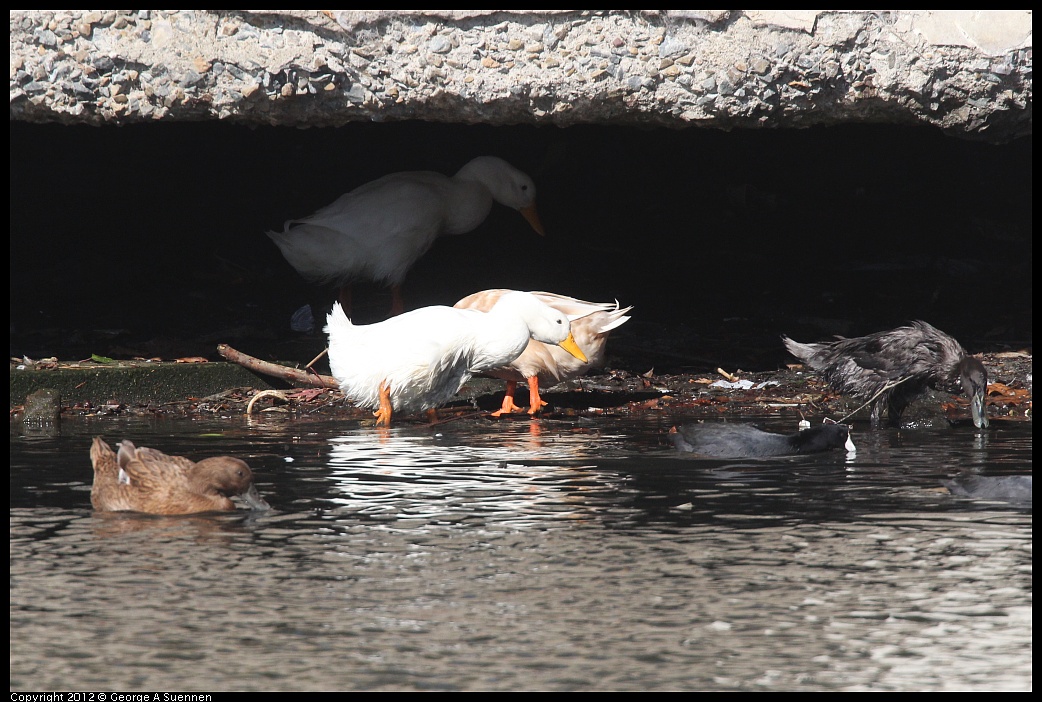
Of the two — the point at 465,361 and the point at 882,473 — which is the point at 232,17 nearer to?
the point at 465,361

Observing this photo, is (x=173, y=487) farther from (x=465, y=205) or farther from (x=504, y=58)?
(x=465, y=205)

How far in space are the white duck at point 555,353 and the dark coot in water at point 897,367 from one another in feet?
4.15

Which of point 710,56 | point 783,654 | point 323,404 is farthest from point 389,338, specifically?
point 783,654

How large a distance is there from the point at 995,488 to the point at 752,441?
133 centimetres

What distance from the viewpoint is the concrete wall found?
24.9 feet

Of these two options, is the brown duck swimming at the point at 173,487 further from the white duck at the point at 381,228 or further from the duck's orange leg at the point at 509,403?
the white duck at the point at 381,228

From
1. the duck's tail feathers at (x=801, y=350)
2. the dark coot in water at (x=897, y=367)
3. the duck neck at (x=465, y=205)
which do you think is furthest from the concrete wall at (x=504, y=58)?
the duck neck at (x=465, y=205)

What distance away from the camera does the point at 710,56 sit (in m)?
7.63

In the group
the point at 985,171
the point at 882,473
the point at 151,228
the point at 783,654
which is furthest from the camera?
the point at 985,171

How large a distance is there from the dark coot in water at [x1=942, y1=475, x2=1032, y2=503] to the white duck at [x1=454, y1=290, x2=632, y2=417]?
10.1 feet

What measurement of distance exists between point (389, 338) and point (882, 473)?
2.81 metres

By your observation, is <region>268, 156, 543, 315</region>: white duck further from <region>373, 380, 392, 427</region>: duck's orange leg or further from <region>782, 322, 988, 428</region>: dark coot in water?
<region>782, 322, 988, 428</region>: dark coot in water

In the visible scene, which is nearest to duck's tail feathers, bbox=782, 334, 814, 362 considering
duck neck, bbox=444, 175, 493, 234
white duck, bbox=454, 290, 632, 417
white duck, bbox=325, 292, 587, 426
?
white duck, bbox=454, 290, 632, 417

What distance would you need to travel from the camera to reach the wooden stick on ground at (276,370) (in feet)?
27.3
